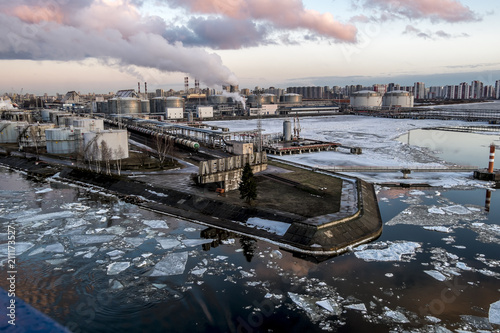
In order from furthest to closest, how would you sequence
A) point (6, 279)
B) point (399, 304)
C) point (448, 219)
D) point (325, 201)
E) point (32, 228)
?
point (325, 201) → point (448, 219) → point (32, 228) → point (6, 279) → point (399, 304)

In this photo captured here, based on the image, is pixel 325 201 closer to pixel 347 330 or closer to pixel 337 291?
pixel 337 291

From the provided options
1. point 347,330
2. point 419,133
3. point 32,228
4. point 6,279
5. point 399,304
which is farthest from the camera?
point 419,133

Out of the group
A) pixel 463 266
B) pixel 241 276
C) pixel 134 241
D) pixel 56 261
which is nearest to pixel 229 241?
pixel 241 276

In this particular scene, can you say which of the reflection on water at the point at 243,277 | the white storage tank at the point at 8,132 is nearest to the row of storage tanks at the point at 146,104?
the white storage tank at the point at 8,132

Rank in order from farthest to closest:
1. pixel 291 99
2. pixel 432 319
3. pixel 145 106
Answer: pixel 291 99
pixel 145 106
pixel 432 319

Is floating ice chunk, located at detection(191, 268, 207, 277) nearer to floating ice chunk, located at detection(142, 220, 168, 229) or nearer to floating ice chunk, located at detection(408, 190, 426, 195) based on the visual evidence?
floating ice chunk, located at detection(142, 220, 168, 229)

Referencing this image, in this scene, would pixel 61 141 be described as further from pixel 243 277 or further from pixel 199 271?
pixel 243 277

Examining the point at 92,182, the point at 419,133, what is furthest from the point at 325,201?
the point at 419,133
